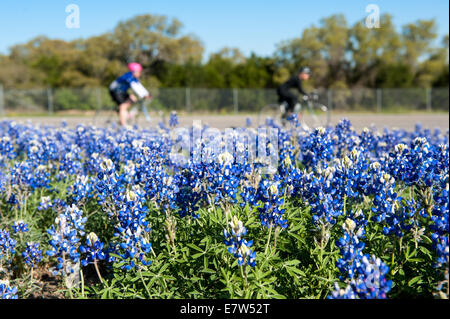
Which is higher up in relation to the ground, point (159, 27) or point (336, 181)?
point (159, 27)

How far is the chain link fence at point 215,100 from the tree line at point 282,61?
3764 millimetres

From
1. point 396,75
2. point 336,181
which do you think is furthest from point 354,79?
point 336,181

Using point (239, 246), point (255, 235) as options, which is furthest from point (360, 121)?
point (239, 246)

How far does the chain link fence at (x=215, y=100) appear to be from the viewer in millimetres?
32500

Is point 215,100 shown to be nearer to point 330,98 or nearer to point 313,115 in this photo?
point 330,98

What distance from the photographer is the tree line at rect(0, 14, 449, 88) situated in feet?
128

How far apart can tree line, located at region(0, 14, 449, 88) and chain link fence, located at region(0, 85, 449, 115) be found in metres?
3.76

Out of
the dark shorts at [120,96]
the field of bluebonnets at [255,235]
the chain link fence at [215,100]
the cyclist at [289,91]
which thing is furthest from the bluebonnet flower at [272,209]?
the chain link fence at [215,100]

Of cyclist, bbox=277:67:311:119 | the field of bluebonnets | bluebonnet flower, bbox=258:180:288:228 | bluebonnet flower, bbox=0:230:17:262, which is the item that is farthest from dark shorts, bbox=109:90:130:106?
bluebonnet flower, bbox=258:180:288:228

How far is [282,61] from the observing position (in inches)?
1638
